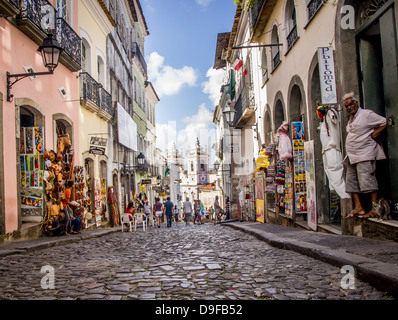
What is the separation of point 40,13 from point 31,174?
13.3ft

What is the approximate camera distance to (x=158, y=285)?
4488 millimetres

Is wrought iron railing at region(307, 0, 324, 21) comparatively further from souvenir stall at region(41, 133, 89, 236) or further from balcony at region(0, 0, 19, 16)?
souvenir stall at region(41, 133, 89, 236)

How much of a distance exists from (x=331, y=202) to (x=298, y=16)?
16.1ft

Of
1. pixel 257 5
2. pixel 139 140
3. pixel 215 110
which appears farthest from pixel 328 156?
pixel 215 110

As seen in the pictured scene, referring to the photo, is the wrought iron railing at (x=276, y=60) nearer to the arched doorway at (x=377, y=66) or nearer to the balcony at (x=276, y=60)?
the balcony at (x=276, y=60)

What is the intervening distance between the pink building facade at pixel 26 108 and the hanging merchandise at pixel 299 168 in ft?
21.4

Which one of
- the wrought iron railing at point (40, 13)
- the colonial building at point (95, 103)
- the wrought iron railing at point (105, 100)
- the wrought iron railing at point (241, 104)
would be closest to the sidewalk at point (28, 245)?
the colonial building at point (95, 103)

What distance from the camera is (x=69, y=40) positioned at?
1273cm

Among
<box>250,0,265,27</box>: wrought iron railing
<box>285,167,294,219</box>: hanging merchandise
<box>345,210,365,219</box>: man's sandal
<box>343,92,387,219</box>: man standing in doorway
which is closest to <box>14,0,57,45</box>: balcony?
<box>250,0,265,27</box>: wrought iron railing

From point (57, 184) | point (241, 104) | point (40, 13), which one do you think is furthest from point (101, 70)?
point (57, 184)

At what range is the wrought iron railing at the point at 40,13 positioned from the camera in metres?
9.47

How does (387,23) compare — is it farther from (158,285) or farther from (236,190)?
(236,190)

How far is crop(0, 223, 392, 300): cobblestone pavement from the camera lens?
404cm

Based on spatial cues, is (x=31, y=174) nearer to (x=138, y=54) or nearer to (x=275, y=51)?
(x=275, y=51)
